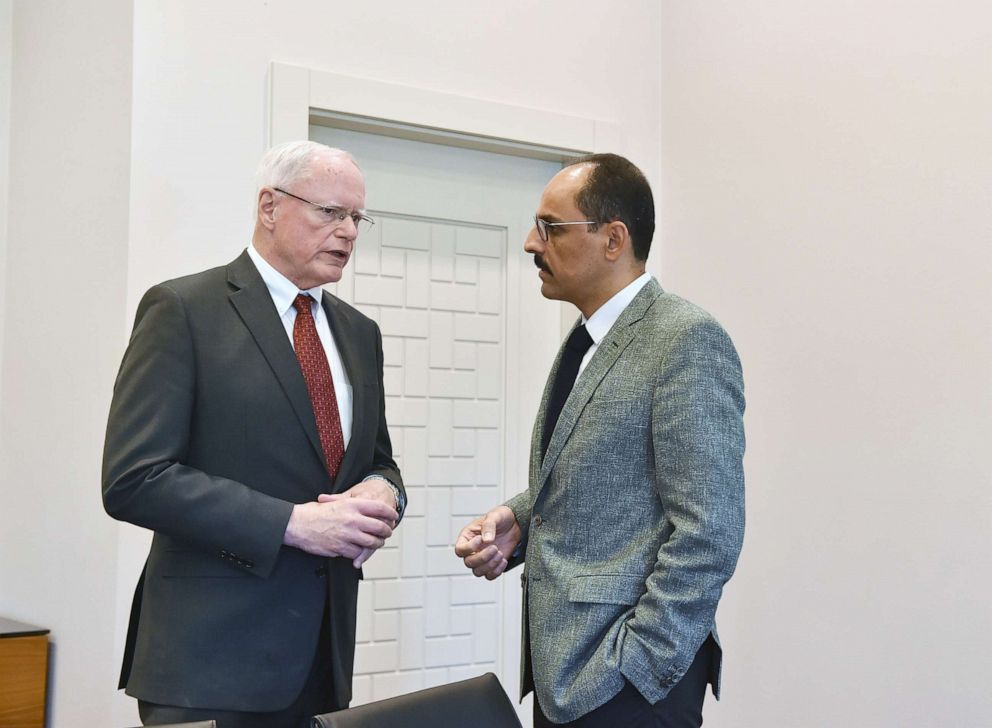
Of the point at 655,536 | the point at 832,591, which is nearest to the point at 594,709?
the point at 655,536

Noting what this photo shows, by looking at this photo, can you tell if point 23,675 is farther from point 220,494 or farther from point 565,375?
point 565,375

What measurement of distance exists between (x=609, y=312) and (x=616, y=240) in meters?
0.13

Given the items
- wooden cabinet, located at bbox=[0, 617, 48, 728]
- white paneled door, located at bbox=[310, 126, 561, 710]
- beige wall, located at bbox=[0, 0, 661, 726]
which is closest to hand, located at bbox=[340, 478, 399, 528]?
beige wall, located at bbox=[0, 0, 661, 726]

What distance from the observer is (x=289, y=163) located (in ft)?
6.50

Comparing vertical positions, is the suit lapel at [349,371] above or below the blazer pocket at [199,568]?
above

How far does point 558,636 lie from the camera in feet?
5.54

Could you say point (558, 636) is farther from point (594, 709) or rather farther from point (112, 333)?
point (112, 333)

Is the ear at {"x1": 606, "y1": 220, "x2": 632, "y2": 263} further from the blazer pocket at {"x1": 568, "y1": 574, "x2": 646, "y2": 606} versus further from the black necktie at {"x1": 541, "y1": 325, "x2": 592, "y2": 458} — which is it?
the blazer pocket at {"x1": 568, "y1": 574, "x2": 646, "y2": 606}

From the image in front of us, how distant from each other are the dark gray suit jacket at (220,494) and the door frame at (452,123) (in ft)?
4.16

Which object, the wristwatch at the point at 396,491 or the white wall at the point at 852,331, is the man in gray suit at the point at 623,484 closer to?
the wristwatch at the point at 396,491

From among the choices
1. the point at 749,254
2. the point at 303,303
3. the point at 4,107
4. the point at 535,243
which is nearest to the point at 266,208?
the point at 303,303

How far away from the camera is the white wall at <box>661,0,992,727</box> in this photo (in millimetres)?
2559

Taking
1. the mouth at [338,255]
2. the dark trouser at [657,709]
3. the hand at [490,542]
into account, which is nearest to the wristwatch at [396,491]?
the hand at [490,542]

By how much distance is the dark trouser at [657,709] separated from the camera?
163cm
